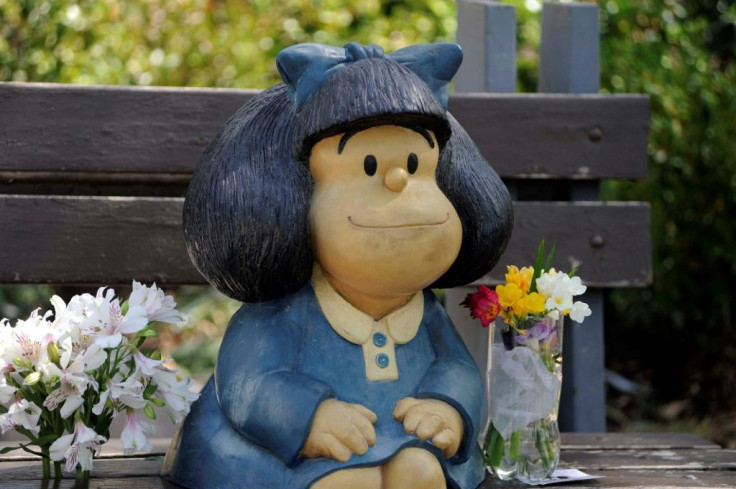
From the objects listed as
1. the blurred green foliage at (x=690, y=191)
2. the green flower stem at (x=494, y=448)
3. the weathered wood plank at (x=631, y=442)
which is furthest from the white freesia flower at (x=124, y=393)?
the blurred green foliage at (x=690, y=191)

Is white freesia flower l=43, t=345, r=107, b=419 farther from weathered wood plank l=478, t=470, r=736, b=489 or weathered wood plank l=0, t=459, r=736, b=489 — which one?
weathered wood plank l=478, t=470, r=736, b=489

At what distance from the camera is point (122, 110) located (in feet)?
8.87

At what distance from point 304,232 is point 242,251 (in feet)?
0.36

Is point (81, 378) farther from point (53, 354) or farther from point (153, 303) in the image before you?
point (153, 303)

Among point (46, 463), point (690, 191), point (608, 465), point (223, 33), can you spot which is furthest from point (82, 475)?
point (223, 33)

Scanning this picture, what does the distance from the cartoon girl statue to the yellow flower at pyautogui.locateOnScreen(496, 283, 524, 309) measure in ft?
0.53

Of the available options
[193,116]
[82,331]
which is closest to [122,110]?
[193,116]

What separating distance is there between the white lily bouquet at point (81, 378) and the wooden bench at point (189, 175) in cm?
67

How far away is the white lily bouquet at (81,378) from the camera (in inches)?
76.5

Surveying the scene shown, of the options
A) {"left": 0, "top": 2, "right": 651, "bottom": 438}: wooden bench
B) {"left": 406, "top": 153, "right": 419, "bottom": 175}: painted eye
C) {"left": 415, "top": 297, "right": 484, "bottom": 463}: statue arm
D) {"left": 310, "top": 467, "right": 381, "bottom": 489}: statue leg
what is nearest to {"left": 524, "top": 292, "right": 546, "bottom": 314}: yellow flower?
{"left": 415, "top": 297, "right": 484, "bottom": 463}: statue arm

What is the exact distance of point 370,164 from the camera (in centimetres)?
189

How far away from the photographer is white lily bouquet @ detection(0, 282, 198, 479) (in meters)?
1.94

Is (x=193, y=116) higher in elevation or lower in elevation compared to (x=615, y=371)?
higher

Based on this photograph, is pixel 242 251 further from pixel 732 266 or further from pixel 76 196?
pixel 732 266
